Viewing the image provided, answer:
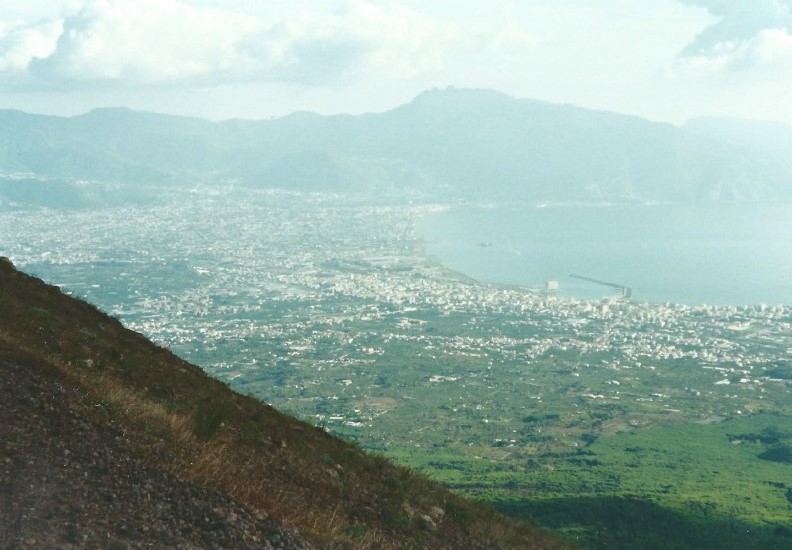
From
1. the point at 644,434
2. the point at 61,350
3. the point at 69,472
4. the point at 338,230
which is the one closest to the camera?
the point at 69,472

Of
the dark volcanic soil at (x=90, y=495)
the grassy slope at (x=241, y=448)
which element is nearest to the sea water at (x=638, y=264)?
the grassy slope at (x=241, y=448)

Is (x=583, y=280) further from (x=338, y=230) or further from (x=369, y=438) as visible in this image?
(x=369, y=438)

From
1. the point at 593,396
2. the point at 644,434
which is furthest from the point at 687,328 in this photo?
the point at 644,434

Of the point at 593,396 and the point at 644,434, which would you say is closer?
the point at 644,434

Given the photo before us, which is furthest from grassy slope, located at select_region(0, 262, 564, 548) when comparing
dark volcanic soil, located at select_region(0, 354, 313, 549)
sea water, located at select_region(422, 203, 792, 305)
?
sea water, located at select_region(422, 203, 792, 305)

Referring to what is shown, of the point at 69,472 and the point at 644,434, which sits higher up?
the point at 69,472

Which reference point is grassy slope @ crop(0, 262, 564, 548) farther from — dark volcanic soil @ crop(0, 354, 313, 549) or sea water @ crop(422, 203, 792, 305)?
sea water @ crop(422, 203, 792, 305)

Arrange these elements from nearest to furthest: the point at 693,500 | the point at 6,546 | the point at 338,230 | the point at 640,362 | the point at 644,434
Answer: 1. the point at 6,546
2. the point at 693,500
3. the point at 644,434
4. the point at 640,362
5. the point at 338,230

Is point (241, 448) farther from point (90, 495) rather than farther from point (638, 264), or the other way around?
point (638, 264)
